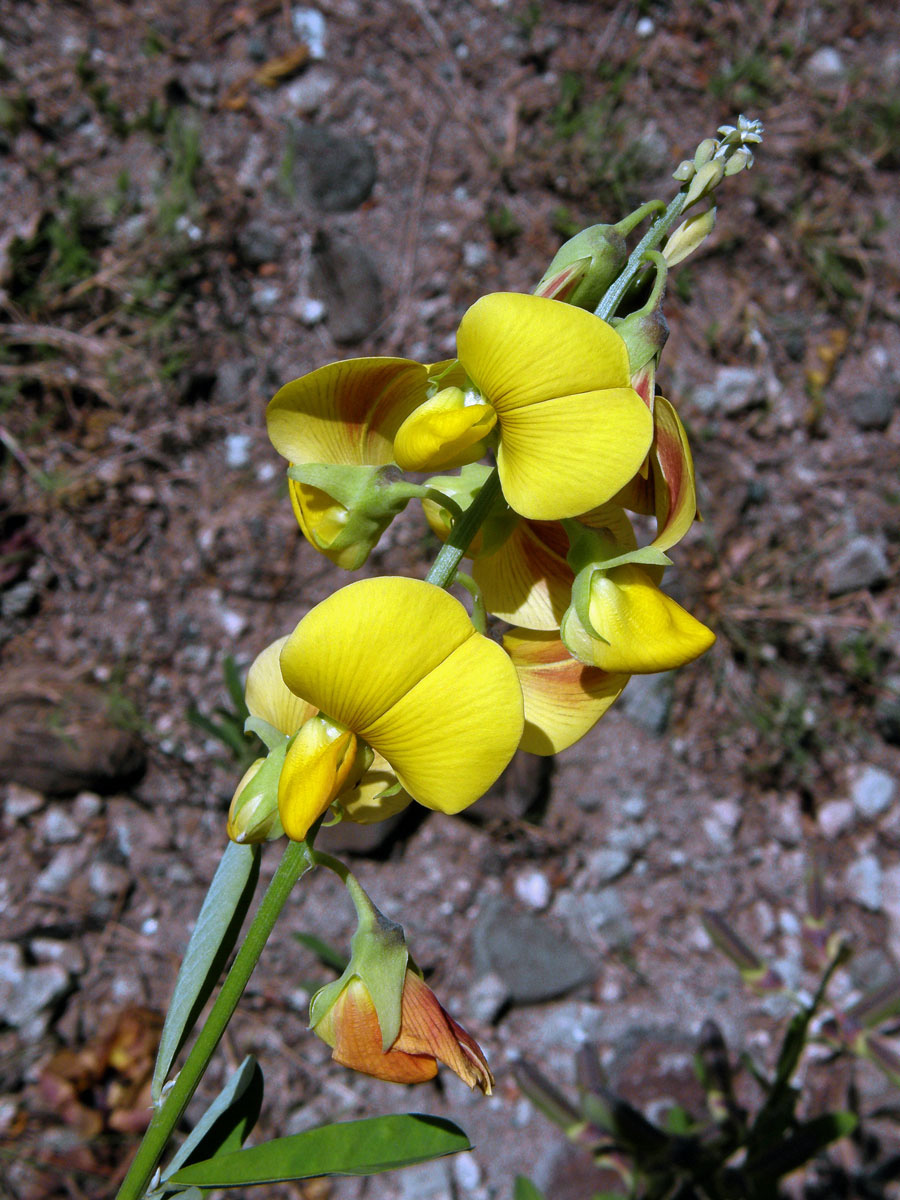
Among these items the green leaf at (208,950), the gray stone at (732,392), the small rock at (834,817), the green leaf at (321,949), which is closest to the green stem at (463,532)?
the green leaf at (208,950)

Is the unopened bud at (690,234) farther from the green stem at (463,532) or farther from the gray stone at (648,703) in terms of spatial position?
the gray stone at (648,703)

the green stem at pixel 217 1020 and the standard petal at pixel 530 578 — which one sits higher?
the standard petal at pixel 530 578

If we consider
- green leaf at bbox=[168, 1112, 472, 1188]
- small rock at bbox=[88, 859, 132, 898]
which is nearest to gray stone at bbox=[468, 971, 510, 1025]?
small rock at bbox=[88, 859, 132, 898]

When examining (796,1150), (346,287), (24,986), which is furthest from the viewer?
(346,287)

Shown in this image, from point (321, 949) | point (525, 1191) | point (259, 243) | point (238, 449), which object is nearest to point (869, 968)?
point (525, 1191)

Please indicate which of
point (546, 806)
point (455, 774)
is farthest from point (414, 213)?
point (455, 774)

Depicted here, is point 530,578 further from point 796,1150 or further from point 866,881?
point 866,881
